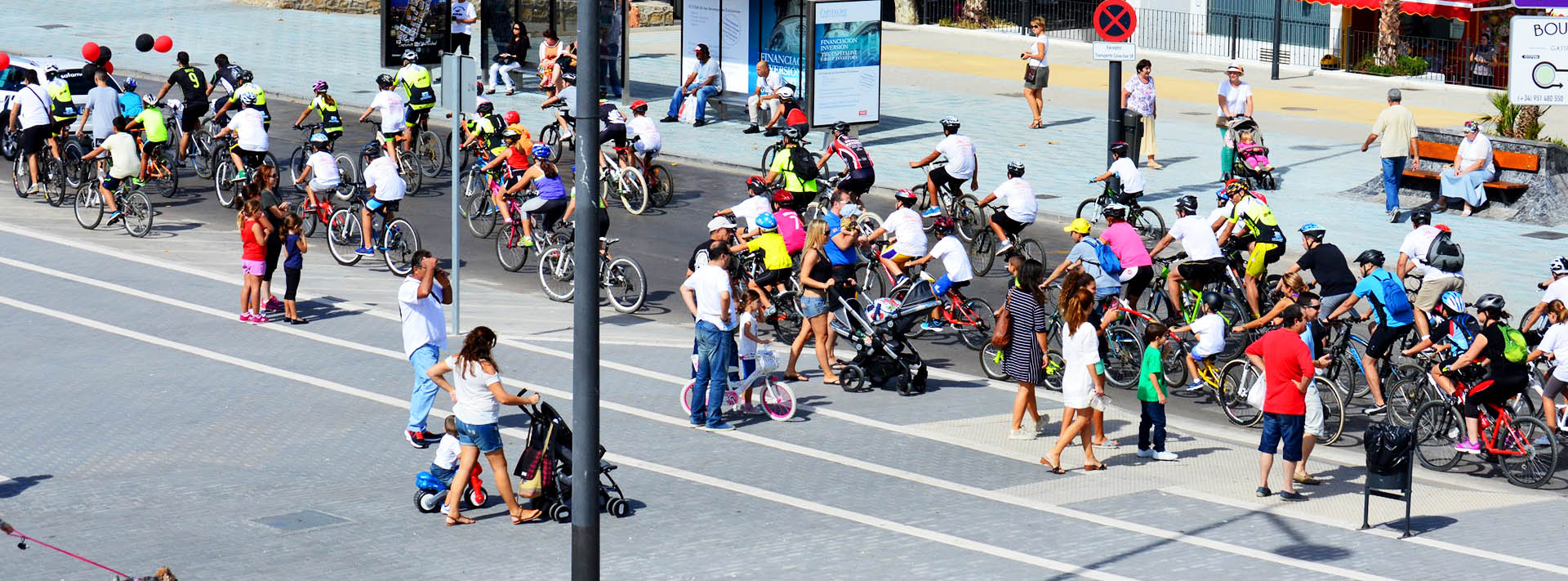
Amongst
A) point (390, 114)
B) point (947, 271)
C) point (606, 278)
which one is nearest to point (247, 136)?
point (390, 114)

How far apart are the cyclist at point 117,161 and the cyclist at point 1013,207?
10424mm

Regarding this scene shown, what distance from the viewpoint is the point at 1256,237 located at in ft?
61.4

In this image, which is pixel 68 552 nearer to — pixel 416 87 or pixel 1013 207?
pixel 1013 207

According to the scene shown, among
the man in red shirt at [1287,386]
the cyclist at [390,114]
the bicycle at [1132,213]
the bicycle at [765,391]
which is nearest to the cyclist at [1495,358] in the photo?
the man in red shirt at [1287,386]

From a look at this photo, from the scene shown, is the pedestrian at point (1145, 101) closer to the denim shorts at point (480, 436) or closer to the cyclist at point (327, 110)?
the cyclist at point (327, 110)

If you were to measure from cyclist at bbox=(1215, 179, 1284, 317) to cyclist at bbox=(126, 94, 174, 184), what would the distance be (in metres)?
13.5

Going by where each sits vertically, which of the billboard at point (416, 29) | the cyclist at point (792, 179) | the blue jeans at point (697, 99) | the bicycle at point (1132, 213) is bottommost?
the bicycle at point (1132, 213)

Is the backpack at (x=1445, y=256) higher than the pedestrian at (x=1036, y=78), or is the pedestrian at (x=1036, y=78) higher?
the pedestrian at (x=1036, y=78)

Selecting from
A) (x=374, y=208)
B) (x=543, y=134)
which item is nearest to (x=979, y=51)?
(x=543, y=134)

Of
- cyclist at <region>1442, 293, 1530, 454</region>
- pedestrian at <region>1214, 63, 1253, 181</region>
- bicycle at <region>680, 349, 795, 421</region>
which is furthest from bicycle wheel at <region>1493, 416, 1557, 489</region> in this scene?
pedestrian at <region>1214, 63, 1253, 181</region>

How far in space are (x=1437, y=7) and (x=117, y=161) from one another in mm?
24886

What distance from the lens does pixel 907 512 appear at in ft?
44.0

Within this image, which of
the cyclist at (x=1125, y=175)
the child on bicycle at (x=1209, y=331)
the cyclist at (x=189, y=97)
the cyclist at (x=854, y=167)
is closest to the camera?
the child on bicycle at (x=1209, y=331)

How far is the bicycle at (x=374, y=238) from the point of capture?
21250mm
